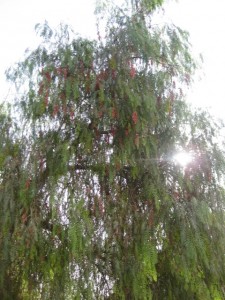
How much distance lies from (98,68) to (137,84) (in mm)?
378

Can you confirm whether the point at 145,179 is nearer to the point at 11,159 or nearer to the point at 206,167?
the point at 206,167

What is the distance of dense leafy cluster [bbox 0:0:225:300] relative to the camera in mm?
2738

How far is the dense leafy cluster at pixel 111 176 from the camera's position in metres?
2.74

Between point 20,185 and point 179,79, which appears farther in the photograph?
point 179,79

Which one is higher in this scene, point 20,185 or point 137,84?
point 137,84

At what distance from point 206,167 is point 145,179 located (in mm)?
546

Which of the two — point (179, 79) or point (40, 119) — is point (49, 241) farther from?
point (179, 79)

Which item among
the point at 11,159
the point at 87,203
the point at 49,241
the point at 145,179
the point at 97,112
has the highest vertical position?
the point at 97,112

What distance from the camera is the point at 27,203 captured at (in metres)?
2.86

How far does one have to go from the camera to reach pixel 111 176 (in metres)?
2.96

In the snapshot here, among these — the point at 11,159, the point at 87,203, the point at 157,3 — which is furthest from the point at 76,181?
the point at 157,3

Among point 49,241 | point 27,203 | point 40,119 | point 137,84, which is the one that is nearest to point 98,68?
point 137,84

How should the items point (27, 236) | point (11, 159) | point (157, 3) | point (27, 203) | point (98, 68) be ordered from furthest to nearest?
point (157, 3), point (98, 68), point (11, 159), point (27, 203), point (27, 236)

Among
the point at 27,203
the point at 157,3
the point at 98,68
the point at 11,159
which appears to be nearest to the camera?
the point at 27,203
